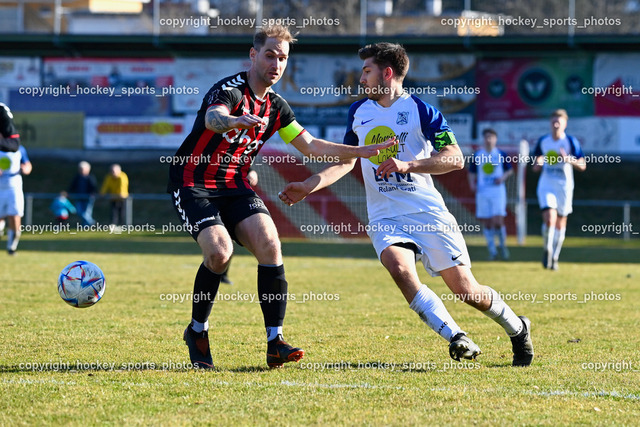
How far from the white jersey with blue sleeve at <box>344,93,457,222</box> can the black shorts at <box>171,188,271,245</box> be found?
2.57 ft

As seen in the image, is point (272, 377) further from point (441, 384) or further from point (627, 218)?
point (627, 218)

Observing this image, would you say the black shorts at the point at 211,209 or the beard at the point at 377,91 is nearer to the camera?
the black shorts at the point at 211,209

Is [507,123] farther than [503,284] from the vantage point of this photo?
Yes

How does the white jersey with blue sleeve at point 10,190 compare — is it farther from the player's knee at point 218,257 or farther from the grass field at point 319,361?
the player's knee at point 218,257

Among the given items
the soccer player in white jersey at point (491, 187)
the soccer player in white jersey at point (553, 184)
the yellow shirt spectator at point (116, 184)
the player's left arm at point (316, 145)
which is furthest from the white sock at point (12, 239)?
the yellow shirt spectator at point (116, 184)

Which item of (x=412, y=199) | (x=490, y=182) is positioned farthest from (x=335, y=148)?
(x=490, y=182)

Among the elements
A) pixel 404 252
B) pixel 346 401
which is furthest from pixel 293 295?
pixel 346 401

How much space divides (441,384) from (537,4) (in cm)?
2853

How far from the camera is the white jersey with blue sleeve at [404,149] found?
573cm

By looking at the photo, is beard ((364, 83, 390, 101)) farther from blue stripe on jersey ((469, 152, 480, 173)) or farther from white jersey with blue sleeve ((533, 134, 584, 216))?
blue stripe on jersey ((469, 152, 480, 173))

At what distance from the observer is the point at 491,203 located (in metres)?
16.9

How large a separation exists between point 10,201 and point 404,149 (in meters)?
10.2

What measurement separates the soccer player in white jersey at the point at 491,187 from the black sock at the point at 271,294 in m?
11.2

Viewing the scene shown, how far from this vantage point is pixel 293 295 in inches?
391
